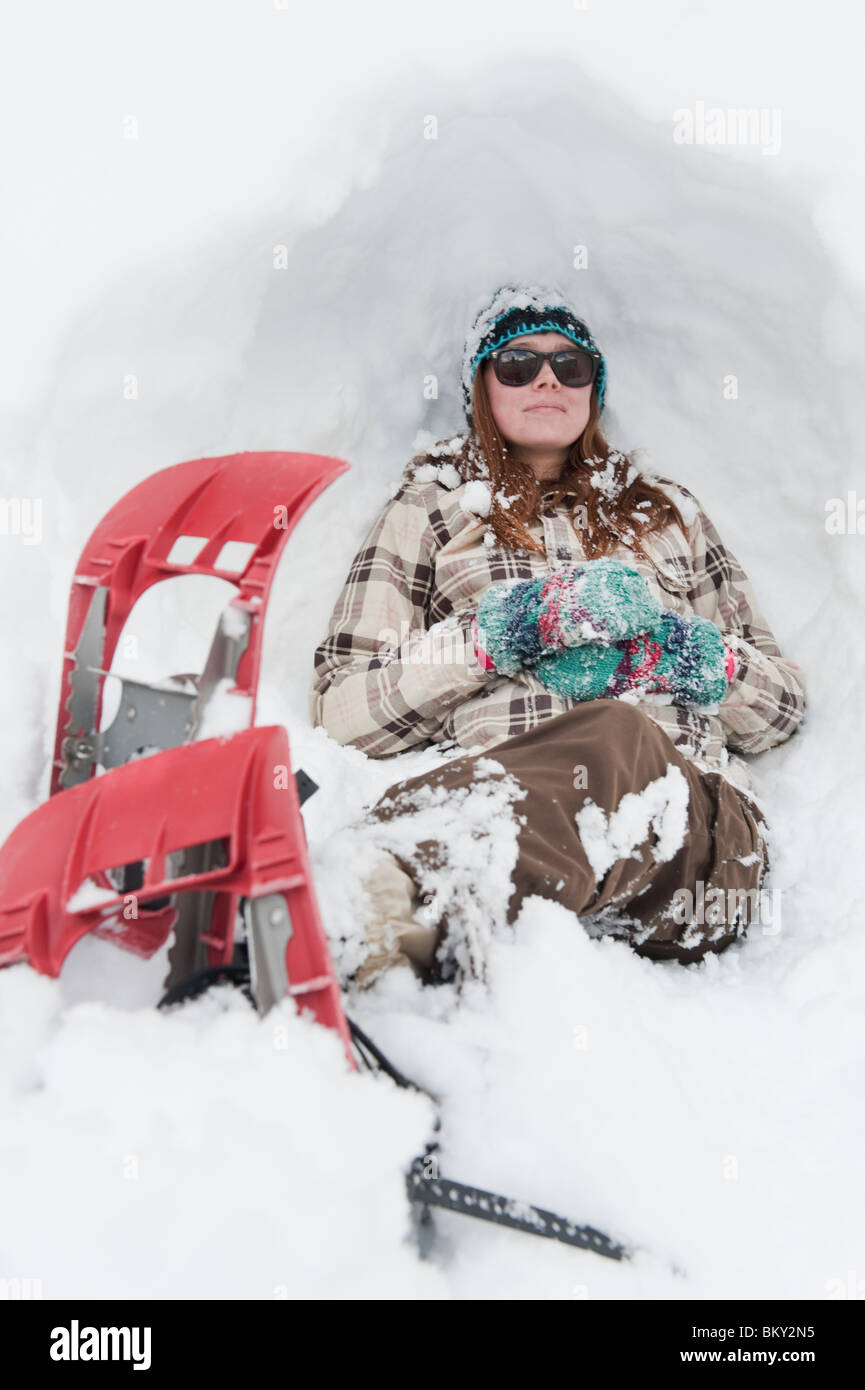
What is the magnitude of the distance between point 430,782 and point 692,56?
64.1 inches

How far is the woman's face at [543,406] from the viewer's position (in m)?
2.29

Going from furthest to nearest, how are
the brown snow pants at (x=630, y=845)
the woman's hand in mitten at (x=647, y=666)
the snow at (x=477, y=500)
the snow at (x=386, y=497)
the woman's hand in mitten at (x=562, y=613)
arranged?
the snow at (x=477, y=500) < the woman's hand in mitten at (x=647, y=666) < the woman's hand in mitten at (x=562, y=613) < the brown snow pants at (x=630, y=845) < the snow at (x=386, y=497)

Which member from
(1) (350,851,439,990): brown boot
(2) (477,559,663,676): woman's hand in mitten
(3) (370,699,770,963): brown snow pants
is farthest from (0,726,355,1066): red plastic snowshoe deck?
(2) (477,559,663,676): woman's hand in mitten

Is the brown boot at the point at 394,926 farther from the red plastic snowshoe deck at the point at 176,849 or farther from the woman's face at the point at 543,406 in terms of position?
the woman's face at the point at 543,406

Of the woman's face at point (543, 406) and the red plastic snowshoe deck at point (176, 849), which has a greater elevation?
the woman's face at point (543, 406)

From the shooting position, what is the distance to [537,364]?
2281 mm

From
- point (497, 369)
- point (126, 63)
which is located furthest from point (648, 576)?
point (126, 63)

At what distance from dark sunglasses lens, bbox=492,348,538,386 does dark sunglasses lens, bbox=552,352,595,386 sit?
0.17ft

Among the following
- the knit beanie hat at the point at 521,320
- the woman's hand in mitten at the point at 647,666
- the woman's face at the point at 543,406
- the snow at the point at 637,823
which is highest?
the knit beanie hat at the point at 521,320

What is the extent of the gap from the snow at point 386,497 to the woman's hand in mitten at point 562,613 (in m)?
0.37

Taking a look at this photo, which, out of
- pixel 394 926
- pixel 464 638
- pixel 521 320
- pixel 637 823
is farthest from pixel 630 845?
pixel 521 320

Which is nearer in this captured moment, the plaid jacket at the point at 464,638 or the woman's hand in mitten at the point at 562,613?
the woman's hand in mitten at the point at 562,613

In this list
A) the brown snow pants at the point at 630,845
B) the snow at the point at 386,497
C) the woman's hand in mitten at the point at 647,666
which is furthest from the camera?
the woman's hand in mitten at the point at 647,666

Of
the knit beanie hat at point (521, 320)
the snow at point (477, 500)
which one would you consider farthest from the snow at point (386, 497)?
the knit beanie hat at point (521, 320)
